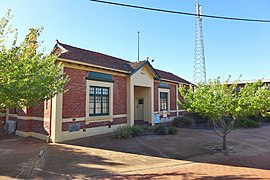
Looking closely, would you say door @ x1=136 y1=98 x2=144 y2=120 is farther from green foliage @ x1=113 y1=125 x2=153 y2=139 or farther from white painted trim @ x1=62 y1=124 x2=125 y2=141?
white painted trim @ x1=62 y1=124 x2=125 y2=141

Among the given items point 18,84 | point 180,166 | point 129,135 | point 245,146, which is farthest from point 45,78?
point 245,146

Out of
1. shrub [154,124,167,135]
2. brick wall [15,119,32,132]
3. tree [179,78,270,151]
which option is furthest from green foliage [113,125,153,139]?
brick wall [15,119,32,132]

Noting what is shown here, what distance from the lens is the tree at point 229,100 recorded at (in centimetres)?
771

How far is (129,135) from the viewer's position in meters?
11.5

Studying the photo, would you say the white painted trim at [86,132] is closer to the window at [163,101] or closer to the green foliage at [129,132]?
the green foliage at [129,132]

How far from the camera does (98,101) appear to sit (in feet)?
41.9

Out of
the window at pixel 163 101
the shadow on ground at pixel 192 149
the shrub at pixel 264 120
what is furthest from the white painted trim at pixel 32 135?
the shrub at pixel 264 120

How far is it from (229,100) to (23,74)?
7630mm

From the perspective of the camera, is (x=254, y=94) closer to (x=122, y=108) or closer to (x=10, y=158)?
(x=122, y=108)

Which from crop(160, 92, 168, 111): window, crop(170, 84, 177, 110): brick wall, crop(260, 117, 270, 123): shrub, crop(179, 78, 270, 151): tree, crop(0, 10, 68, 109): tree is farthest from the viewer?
crop(260, 117, 270, 123): shrub

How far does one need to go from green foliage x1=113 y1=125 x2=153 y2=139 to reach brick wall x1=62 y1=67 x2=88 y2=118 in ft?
7.74

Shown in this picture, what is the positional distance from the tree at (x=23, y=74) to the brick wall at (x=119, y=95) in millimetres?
A: 7361

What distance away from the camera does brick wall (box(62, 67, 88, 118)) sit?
10.8 meters

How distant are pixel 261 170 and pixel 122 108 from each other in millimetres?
9548
